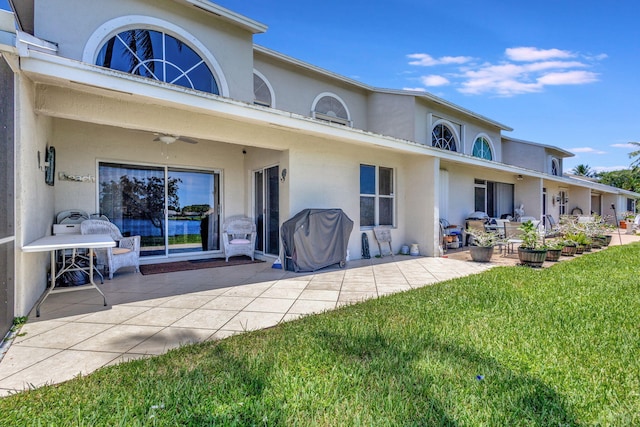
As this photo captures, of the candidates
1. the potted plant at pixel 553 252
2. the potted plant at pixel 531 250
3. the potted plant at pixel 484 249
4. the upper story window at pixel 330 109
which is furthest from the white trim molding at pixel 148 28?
the potted plant at pixel 553 252

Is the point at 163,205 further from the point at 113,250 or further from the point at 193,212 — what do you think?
the point at 113,250

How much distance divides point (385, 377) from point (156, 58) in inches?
309

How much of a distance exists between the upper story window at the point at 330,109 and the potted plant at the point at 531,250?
6.68 meters

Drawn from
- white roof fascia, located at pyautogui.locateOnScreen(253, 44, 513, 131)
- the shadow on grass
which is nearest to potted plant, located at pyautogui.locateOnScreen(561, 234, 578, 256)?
white roof fascia, located at pyautogui.locateOnScreen(253, 44, 513, 131)

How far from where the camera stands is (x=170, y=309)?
4.15m

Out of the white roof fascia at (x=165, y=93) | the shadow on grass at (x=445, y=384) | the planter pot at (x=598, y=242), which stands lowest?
the shadow on grass at (x=445, y=384)

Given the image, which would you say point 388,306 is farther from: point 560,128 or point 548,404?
point 560,128

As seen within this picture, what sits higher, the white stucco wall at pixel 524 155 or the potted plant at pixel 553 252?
the white stucco wall at pixel 524 155

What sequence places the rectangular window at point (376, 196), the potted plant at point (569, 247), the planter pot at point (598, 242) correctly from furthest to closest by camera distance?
the planter pot at point (598, 242) → the potted plant at point (569, 247) → the rectangular window at point (376, 196)

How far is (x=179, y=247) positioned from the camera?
26.1ft

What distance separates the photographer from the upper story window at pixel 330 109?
424 inches

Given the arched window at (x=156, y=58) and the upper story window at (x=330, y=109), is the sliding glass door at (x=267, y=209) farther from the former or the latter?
the upper story window at (x=330, y=109)

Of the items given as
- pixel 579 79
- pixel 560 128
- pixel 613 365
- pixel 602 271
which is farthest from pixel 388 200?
pixel 560 128

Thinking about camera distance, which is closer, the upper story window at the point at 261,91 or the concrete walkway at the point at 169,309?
the concrete walkway at the point at 169,309
